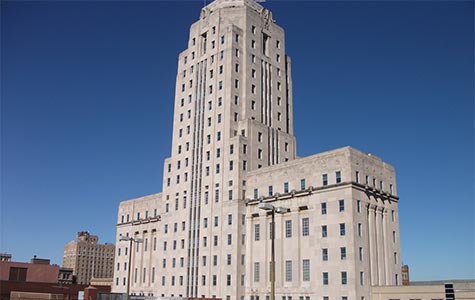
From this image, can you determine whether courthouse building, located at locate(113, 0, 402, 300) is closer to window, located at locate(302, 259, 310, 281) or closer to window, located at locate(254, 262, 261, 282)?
window, located at locate(302, 259, 310, 281)

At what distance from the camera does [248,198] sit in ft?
282

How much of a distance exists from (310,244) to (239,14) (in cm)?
5089

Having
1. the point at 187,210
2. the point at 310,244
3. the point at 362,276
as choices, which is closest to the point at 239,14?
the point at 187,210

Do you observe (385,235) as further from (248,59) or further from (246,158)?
(248,59)

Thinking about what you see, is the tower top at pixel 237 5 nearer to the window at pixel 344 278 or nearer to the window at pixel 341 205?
the window at pixel 341 205

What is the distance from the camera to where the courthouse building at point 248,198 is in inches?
2817

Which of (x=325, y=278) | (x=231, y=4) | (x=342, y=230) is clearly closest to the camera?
(x=342, y=230)

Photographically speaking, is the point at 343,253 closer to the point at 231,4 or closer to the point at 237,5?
the point at 237,5

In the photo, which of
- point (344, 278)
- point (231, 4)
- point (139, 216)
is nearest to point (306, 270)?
point (344, 278)

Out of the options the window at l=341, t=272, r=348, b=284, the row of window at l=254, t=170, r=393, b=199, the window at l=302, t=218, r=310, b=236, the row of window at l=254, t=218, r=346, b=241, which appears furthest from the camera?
the window at l=302, t=218, r=310, b=236

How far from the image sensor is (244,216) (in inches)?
3342

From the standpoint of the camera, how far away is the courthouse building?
71.6 m

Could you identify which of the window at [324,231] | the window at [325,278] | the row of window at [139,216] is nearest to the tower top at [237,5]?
the row of window at [139,216]

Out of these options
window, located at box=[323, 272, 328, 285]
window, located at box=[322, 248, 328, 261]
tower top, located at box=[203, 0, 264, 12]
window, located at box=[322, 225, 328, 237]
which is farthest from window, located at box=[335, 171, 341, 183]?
tower top, located at box=[203, 0, 264, 12]
